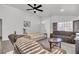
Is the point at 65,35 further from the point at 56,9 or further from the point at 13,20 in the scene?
the point at 13,20

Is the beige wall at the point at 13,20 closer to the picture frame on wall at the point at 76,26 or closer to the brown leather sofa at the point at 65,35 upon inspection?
the brown leather sofa at the point at 65,35

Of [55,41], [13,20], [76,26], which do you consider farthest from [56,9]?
[13,20]

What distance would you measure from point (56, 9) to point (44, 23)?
1.18 feet

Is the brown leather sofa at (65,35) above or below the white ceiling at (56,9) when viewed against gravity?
below

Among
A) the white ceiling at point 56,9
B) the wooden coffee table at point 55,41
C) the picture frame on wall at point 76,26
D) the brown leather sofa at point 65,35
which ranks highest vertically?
the white ceiling at point 56,9

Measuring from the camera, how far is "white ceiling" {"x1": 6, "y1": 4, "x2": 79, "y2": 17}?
152cm

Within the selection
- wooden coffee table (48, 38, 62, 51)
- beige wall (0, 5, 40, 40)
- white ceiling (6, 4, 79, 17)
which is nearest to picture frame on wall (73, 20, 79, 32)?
white ceiling (6, 4, 79, 17)

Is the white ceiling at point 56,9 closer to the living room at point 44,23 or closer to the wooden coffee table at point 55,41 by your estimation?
the living room at point 44,23

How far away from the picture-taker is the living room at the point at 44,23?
1591 millimetres

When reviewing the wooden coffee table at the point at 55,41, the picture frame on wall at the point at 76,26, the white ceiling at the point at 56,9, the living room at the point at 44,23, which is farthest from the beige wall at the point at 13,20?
the picture frame on wall at the point at 76,26

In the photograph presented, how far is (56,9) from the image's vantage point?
5.40 ft

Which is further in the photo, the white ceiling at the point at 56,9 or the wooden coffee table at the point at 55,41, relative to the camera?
the wooden coffee table at the point at 55,41

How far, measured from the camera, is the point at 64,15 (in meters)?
1.68

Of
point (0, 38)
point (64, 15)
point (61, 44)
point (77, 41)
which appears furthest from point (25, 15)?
point (77, 41)
